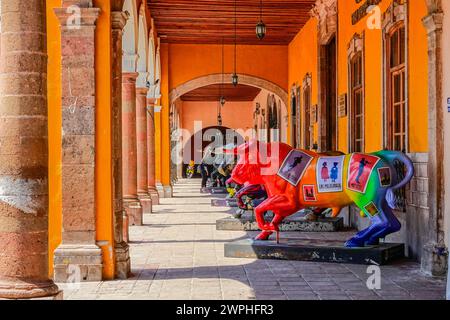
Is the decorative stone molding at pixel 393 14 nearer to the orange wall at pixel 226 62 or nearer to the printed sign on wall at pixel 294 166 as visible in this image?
the printed sign on wall at pixel 294 166

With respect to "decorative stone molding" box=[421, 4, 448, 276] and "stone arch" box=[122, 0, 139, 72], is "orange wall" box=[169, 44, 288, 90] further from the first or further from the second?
"decorative stone molding" box=[421, 4, 448, 276]

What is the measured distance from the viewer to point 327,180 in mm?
8961

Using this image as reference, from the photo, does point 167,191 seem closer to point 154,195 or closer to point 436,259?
point 154,195

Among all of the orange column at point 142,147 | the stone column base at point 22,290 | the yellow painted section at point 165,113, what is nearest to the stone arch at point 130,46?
the orange column at point 142,147

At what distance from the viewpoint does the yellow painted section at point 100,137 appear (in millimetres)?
7469

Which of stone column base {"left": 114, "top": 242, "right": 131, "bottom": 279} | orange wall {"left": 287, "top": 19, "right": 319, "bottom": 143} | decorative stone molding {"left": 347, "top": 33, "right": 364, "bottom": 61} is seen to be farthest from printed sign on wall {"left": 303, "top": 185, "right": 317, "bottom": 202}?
orange wall {"left": 287, "top": 19, "right": 319, "bottom": 143}

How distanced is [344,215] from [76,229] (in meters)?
6.74

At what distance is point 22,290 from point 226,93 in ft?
94.5

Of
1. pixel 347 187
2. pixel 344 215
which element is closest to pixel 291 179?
pixel 347 187

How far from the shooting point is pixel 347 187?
8742 mm

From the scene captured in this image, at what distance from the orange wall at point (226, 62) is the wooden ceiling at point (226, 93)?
28.7ft

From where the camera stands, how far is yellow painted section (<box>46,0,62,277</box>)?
750cm
